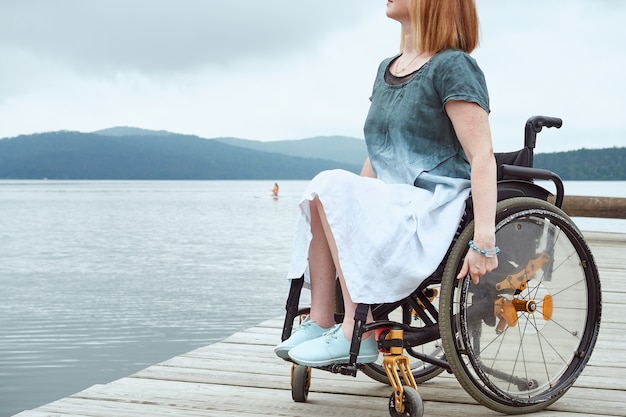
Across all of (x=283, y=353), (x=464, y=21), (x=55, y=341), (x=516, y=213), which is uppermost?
(x=464, y=21)

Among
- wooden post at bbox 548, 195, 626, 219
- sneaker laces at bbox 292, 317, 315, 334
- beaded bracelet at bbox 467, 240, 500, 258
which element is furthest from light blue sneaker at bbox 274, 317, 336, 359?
wooden post at bbox 548, 195, 626, 219

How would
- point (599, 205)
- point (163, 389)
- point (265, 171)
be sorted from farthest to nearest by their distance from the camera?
point (265, 171) → point (599, 205) → point (163, 389)

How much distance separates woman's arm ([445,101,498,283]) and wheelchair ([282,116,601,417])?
4cm

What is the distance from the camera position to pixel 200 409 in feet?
7.25

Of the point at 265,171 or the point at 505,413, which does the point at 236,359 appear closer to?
the point at 505,413

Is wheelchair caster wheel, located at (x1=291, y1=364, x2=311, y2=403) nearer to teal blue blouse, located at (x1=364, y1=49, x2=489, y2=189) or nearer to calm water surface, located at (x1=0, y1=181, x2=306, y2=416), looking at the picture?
teal blue blouse, located at (x1=364, y1=49, x2=489, y2=189)

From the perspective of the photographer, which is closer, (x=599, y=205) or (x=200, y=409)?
(x=200, y=409)

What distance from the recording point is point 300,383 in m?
2.27

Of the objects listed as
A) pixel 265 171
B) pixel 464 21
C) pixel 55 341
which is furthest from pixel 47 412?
pixel 265 171

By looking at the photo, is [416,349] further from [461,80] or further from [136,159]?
[136,159]

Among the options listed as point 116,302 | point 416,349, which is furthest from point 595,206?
point 416,349

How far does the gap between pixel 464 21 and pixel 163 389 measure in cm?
128

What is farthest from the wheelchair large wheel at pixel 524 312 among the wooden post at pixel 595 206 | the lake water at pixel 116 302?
the wooden post at pixel 595 206

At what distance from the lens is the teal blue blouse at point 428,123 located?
6.80 feet
